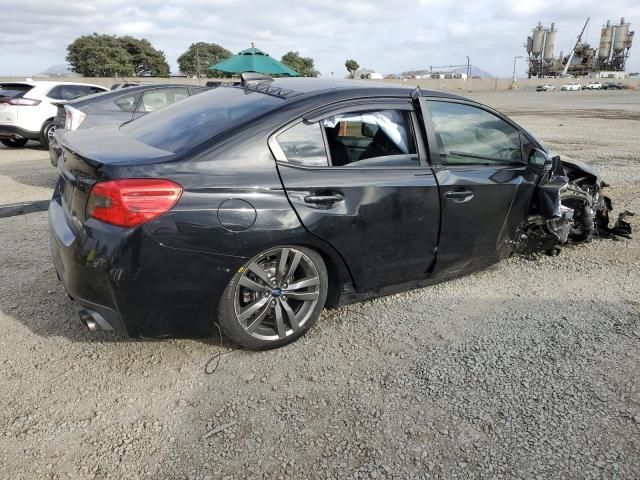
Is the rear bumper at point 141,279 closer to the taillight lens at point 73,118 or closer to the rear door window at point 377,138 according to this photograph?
the rear door window at point 377,138

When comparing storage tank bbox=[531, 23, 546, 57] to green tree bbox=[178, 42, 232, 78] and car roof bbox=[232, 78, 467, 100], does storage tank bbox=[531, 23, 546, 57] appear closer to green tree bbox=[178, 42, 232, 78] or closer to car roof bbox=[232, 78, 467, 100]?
green tree bbox=[178, 42, 232, 78]

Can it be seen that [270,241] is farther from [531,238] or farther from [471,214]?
[531,238]

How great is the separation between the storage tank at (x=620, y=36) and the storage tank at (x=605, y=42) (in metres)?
1.29

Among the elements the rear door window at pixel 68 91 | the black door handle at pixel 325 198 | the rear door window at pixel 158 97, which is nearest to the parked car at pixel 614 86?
the rear door window at pixel 68 91

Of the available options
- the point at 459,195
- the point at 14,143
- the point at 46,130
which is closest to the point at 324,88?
the point at 459,195

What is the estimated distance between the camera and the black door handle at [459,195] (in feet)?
10.7

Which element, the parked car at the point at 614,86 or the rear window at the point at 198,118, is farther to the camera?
the parked car at the point at 614,86

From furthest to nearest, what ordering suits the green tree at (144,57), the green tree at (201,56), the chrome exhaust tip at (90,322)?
the green tree at (201,56)
the green tree at (144,57)
the chrome exhaust tip at (90,322)

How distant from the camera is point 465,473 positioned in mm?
2080

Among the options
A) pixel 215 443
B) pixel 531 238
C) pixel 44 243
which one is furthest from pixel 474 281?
pixel 44 243

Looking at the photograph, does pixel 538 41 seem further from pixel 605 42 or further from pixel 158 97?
pixel 158 97

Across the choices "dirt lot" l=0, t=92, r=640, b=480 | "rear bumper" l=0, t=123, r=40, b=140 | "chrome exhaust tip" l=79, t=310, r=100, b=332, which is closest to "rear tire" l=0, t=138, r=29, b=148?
"rear bumper" l=0, t=123, r=40, b=140

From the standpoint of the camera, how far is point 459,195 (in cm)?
331

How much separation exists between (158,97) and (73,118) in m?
1.53
